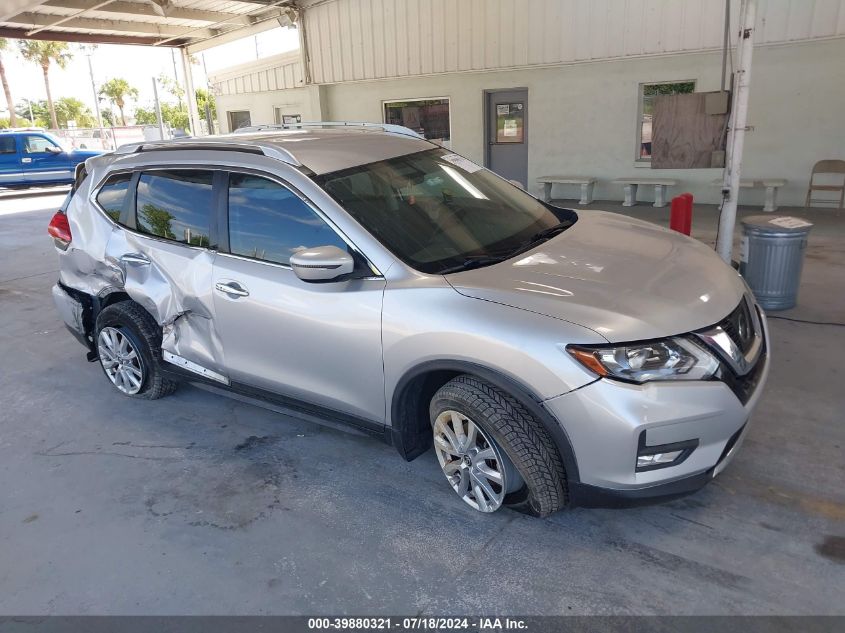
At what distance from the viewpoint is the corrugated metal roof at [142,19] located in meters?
13.5

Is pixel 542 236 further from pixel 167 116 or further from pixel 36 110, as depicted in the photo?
pixel 36 110

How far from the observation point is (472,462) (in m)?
2.94

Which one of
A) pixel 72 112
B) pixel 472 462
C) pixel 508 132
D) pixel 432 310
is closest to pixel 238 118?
pixel 508 132

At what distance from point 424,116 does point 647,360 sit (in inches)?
533

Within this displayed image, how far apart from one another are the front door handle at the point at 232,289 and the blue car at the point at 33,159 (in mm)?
17375

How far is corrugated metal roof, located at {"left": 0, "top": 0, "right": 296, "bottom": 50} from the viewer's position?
1347cm

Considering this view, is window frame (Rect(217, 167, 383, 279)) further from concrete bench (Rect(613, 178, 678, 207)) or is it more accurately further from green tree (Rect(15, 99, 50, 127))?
green tree (Rect(15, 99, 50, 127))

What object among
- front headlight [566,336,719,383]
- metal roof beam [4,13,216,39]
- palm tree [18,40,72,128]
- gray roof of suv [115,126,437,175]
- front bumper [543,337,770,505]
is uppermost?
palm tree [18,40,72,128]

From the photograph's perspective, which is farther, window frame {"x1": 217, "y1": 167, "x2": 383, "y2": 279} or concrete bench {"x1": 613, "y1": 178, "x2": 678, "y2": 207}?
Answer: concrete bench {"x1": 613, "y1": 178, "x2": 678, "y2": 207}

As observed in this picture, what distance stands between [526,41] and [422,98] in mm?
3261

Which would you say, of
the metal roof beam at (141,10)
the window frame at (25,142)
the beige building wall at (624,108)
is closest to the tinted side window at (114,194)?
the beige building wall at (624,108)

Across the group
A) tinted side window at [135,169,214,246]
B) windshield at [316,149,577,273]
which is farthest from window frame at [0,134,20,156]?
windshield at [316,149,577,273]

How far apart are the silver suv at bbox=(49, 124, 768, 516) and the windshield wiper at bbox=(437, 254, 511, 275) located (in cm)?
2
